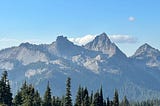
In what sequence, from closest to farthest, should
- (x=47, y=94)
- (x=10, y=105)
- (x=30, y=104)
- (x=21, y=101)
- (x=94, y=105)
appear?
(x=30, y=104) → (x=10, y=105) → (x=21, y=101) → (x=47, y=94) → (x=94, y=105)

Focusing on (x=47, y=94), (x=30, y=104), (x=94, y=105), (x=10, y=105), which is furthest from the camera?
(x=94, y=105)

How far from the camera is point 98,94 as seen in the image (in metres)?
108

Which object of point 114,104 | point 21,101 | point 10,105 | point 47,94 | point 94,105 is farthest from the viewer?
point 114,104

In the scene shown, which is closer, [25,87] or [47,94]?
[25,87]

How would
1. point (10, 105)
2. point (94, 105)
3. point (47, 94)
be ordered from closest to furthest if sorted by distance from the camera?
point (10, 105) < point (47, 94) < point (94, 105)

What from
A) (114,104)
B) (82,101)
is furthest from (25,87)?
(114,104)

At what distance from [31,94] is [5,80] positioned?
632 centimetres

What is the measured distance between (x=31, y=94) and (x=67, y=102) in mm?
15713

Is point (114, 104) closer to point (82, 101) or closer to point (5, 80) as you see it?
point (82, 101)

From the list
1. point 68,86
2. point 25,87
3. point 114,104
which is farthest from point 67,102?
point 114,104

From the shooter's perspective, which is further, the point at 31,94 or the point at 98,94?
the point at 98,94

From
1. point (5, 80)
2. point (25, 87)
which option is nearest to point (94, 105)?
point (25, 87)

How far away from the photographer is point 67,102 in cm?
9700

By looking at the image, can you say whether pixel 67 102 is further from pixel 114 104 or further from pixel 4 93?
pixel 114 104
